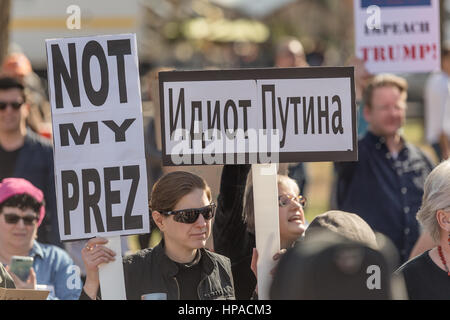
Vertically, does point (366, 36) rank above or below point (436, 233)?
above

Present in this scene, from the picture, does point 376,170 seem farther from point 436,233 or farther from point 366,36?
point 436,233

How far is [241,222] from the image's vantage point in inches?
149

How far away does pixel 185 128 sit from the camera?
3.54 meters

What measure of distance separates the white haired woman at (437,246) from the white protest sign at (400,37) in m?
1.83

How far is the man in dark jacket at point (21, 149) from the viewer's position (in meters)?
5.92

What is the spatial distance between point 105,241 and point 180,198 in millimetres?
323

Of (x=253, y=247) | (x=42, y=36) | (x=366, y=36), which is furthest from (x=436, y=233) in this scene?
(x=42, y=36)

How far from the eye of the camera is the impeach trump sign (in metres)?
3.50

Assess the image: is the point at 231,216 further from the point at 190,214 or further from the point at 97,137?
the point at 97,137

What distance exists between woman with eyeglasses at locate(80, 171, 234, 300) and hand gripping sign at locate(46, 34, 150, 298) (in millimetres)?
87

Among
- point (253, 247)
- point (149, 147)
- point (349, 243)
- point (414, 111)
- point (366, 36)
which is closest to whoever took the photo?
point (349, 243)
